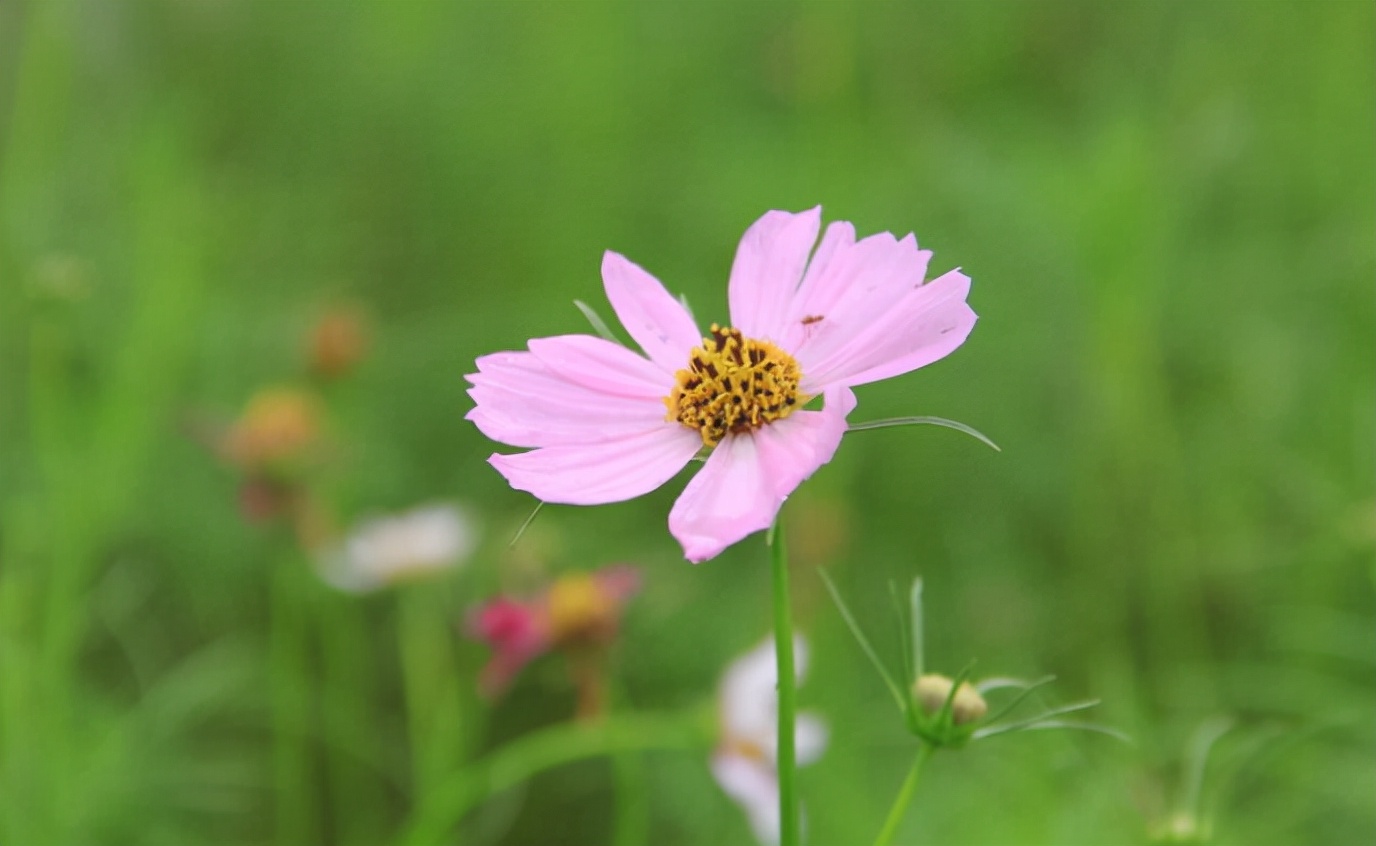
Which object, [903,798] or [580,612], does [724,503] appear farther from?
[580,612]

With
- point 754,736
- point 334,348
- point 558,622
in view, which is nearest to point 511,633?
point 558,622

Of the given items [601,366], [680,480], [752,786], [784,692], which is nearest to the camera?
[784,692]

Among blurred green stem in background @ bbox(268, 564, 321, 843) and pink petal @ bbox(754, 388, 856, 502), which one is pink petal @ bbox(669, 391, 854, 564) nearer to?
pink petal @ bbox(754, 388, 856, 502)

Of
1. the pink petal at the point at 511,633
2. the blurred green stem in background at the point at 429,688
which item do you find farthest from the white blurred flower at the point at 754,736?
the blurred green stem in background at the point at 429,688

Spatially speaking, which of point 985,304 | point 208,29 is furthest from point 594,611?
point 208,29

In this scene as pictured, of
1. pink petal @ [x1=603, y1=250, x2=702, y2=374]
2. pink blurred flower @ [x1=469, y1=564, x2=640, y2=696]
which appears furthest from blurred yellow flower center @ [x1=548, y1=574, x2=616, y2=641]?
pink petal @ [x1=603, y1=250, x2=702, y2=374]

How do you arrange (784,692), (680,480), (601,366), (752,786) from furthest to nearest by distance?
(680,480) → (752,786) → (601,366) → (784,692)
